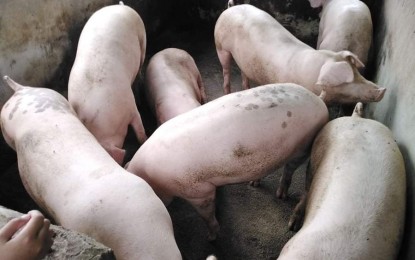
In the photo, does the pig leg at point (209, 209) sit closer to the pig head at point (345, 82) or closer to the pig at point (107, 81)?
the pig at point (107, 81)

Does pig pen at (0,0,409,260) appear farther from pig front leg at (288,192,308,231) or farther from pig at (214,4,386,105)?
pig at (214,4,386,105)

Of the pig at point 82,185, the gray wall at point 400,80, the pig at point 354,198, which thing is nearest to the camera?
the pig at point 354,198

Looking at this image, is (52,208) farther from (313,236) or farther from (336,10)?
(336,10)

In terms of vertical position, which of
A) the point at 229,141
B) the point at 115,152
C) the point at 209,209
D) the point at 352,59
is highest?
the point at 352,59

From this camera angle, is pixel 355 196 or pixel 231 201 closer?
pixel 355 196

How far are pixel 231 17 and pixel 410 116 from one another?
142 cm

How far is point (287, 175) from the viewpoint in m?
2.09

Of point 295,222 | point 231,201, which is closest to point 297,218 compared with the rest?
point 295,222

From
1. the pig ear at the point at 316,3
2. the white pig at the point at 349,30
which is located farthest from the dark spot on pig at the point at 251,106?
the pig ear at the point at 316,3

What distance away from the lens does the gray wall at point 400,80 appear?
59.5 inches

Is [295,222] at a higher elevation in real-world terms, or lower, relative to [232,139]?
lower

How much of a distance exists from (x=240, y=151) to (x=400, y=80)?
93 centimetres

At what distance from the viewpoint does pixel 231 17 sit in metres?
2.67

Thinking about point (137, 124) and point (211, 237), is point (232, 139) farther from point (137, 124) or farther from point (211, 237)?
point (137, 124)
